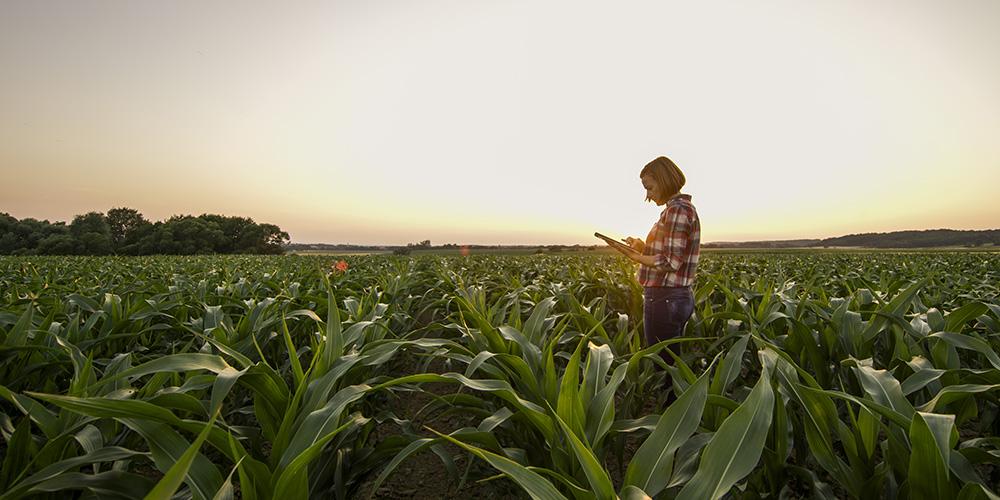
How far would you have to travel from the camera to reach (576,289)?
6.45 m

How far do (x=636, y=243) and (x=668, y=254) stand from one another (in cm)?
64

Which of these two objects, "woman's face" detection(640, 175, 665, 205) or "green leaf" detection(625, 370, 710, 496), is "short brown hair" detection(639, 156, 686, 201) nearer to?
"woman's face" detection(640, 175, 665, 205)

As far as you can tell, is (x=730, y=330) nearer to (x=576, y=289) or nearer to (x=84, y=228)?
(x=576, y=289)

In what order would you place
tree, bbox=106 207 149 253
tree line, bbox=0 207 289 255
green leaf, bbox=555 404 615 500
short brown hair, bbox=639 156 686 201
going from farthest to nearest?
tree, bbox=106 207 149 253 < tree line, bbox=0 207 289 255 < short brown hair, bbox=639 156 686 201 < green leaf, bbox=555 404 615 500

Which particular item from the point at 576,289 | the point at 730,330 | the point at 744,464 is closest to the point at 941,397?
the point at 744,464

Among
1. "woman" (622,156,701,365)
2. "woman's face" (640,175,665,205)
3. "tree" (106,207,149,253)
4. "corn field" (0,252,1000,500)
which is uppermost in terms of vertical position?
"tree" (106,207,149,253)

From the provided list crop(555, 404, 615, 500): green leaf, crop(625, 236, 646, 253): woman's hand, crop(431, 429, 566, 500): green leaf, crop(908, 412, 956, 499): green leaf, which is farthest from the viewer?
crop(625, 236, 646, 253): woman's hand

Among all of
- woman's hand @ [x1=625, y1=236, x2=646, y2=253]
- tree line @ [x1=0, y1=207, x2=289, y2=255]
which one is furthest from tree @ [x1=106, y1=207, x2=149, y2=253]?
woman's hand @ [x1=625, y1=236, x2=646, y2=253]

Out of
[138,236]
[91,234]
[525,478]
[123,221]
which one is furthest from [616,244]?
[123,221]

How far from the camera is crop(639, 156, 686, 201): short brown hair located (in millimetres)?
3643

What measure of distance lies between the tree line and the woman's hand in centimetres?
8017

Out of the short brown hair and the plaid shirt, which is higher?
the short brown hair

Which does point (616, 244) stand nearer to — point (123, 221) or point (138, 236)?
point (138, 236)

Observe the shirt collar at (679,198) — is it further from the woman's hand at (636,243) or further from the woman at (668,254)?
the woman's hand at (636,243)
